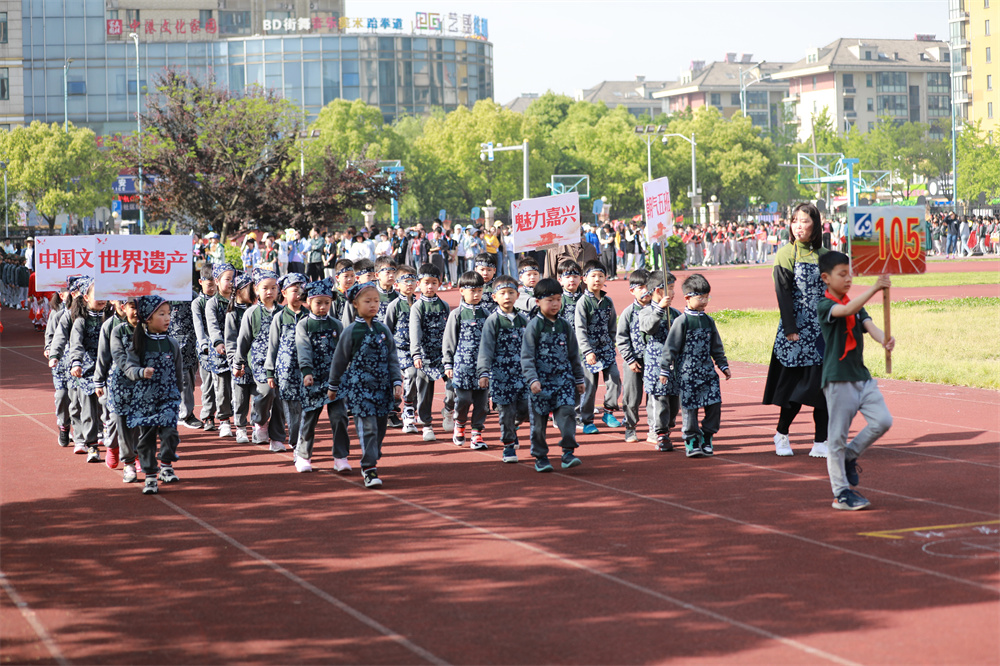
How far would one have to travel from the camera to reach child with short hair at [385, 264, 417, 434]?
11.6 metres

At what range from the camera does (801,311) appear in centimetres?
919

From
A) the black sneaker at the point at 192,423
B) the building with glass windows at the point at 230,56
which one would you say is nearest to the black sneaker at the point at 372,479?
the black sneaker at the point at 192,423

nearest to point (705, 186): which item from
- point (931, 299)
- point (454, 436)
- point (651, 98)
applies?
point (931, 299)

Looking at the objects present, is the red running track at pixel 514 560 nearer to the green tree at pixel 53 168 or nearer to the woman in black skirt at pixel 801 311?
the woman in black skirt at pixel 801 311

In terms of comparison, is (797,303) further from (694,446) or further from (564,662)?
(564,662)

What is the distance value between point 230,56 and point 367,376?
88581 mm

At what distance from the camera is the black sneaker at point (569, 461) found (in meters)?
9.43

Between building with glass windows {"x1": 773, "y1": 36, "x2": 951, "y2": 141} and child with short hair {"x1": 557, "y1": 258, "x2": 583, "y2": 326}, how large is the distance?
5326 inches

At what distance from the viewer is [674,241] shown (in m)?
36.6

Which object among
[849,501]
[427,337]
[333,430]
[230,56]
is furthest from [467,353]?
[230,56]

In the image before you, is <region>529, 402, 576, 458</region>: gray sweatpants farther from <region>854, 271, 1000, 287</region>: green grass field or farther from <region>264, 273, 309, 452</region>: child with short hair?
<region>854, 271, 1000, 287</region>: green grass field

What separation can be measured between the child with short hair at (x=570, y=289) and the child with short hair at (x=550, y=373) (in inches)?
59.2

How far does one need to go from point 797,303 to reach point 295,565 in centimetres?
451

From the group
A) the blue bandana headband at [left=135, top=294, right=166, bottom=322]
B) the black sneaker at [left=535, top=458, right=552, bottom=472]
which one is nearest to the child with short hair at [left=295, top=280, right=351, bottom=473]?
the blue bandana headband at [left=135, top=294, right=166, bottom=322]
